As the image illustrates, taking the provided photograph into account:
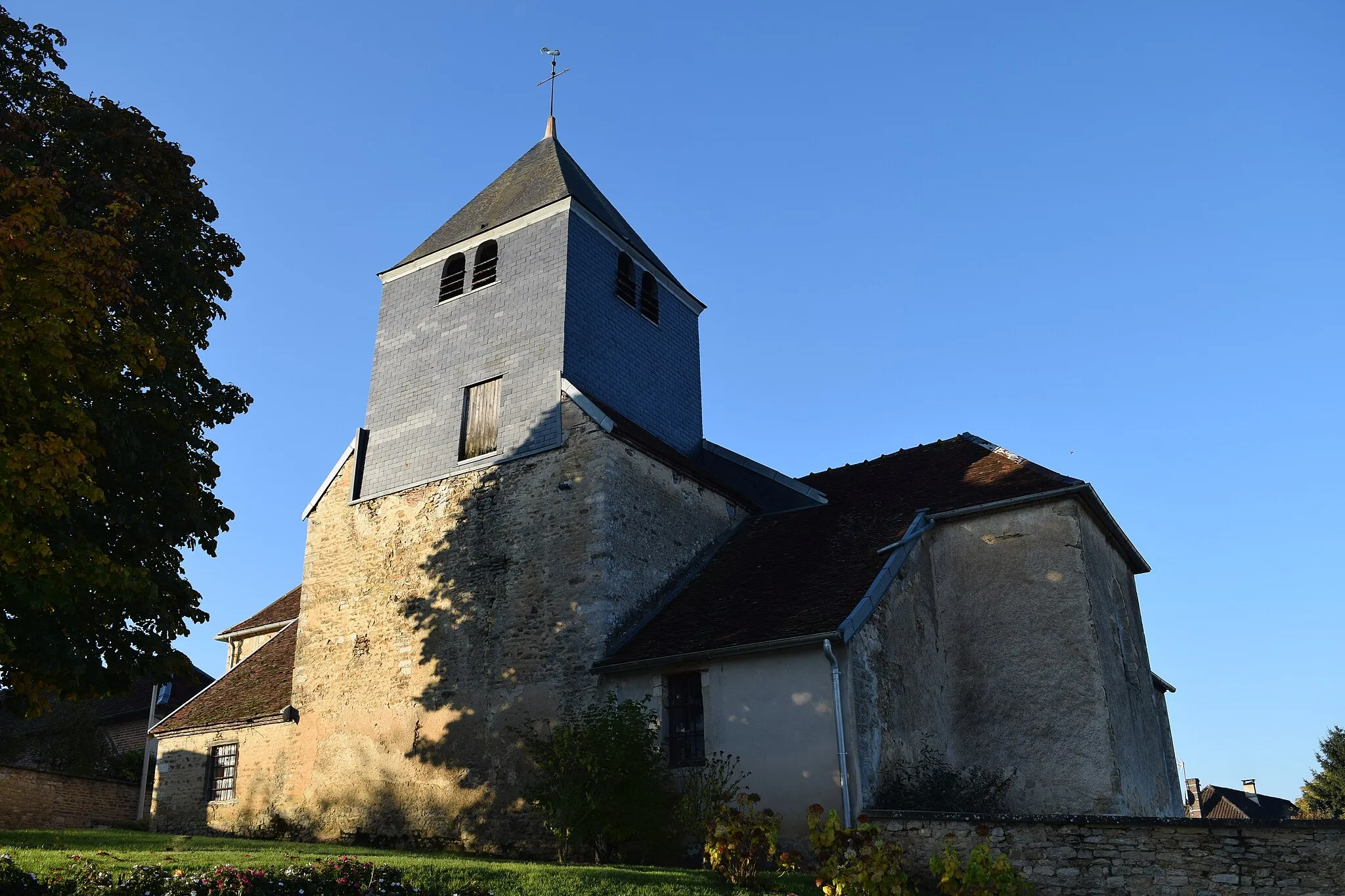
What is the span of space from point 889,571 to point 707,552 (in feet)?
13.6

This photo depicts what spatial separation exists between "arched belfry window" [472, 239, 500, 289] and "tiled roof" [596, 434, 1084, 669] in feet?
22.1

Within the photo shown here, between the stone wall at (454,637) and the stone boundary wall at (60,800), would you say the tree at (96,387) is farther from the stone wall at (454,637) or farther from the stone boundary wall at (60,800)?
the stone boundary wall at (60,800)

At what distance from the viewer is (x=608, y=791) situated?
12.7 metres

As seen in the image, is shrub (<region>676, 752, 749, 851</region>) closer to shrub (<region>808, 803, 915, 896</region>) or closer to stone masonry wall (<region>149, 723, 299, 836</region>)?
shrub (<region>808, 803, 915, 896</region>)

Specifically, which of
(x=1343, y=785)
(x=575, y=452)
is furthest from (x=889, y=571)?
(x=1343, y=785)

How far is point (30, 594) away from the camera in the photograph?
952 centimetres

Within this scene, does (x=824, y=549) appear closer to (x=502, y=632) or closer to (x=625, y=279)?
(x=502, y=632)

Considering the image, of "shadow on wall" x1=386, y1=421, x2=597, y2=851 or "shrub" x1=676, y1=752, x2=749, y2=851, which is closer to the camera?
"shrub" x1=676, y1=752, x2=749, y2=851

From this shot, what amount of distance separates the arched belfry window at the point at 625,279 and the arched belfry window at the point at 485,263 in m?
2.30

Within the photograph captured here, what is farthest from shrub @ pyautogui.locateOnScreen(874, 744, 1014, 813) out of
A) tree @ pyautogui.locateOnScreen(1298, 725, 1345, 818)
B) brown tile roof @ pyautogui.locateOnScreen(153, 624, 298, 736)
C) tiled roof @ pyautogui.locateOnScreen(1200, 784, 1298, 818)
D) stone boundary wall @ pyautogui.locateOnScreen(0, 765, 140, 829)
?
tiled roof @ pyautogui.locateOnScreen(1200, 784, 1298, 818)

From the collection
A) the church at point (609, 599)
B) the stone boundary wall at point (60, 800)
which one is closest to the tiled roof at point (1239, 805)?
the church at point (609, 599)

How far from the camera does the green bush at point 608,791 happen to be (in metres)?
12.7

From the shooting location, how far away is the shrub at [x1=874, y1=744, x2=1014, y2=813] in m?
12.8

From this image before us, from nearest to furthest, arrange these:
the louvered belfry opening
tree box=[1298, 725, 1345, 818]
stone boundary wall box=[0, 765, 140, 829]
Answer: the louvered belfry opening
stone boundary wall box=[0, 765, 140, 829]
tree box=[1298, 725, 1345, 818]
